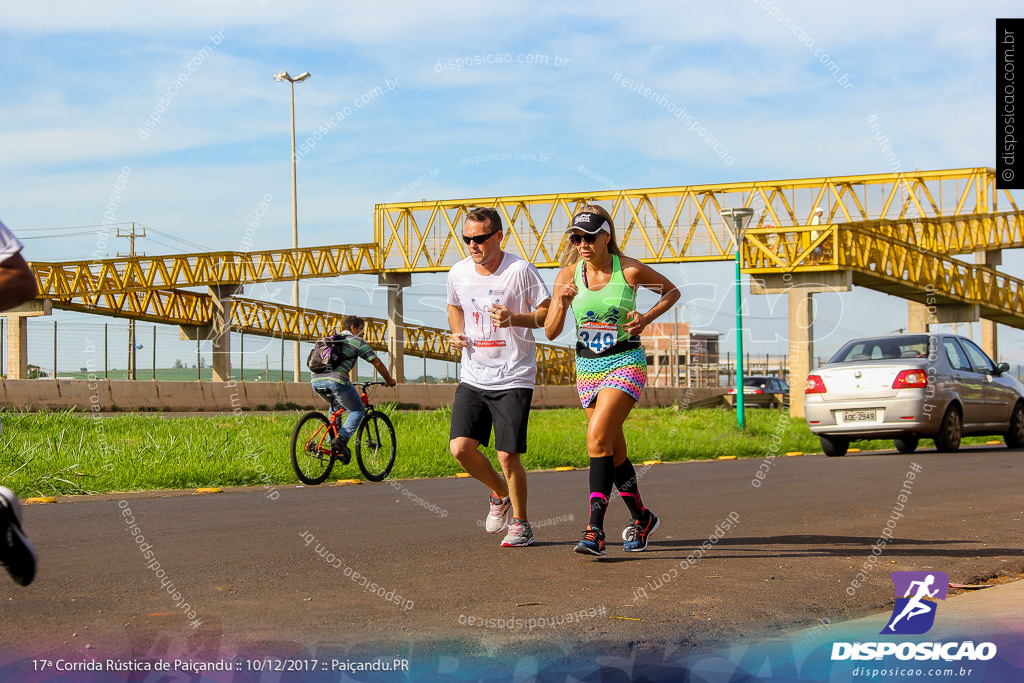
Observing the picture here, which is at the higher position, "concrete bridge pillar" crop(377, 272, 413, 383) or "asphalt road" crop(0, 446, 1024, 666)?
"concrete bridge pillar" crop(377, 272, 413, 383)

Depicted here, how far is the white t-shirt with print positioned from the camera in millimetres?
7051

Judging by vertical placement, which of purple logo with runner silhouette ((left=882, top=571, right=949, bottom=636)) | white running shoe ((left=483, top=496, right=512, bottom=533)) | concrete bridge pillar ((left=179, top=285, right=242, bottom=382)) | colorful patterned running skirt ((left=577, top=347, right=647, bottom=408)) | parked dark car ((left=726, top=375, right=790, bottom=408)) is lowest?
parked dark car ((left=726, top=375, right=790, bottom=408))

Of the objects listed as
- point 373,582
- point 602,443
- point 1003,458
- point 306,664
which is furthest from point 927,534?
point 1003,458

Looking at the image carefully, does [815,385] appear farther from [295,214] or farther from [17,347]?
[295,214]

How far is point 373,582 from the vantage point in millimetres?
5801

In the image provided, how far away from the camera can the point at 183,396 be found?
31500mm

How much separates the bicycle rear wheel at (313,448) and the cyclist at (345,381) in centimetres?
11

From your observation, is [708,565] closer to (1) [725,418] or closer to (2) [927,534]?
(2) [927,534]

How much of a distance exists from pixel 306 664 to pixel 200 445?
971 cm

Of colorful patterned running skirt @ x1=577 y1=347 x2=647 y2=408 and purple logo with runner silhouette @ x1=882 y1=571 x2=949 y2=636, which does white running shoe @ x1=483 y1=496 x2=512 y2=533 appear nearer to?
colorful patterned running skirt @ x1=577 y1=347 x2=647 y2=408

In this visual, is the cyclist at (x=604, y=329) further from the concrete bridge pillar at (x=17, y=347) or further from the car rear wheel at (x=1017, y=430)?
the concrete bridge pillar at (x=17, y=347)

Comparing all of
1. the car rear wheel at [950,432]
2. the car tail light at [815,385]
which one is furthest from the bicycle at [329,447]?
the car rear wheel at [950,432]

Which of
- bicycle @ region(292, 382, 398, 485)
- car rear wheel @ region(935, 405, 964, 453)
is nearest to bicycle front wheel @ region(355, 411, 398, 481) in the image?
bicycle @ region(292, 382, 398, 485)

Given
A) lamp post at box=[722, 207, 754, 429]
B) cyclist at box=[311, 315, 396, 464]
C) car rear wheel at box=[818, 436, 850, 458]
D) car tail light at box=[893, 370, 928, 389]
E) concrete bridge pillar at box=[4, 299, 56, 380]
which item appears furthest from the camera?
concrete bridge pillar at box=[4, 299, 56, 380]
